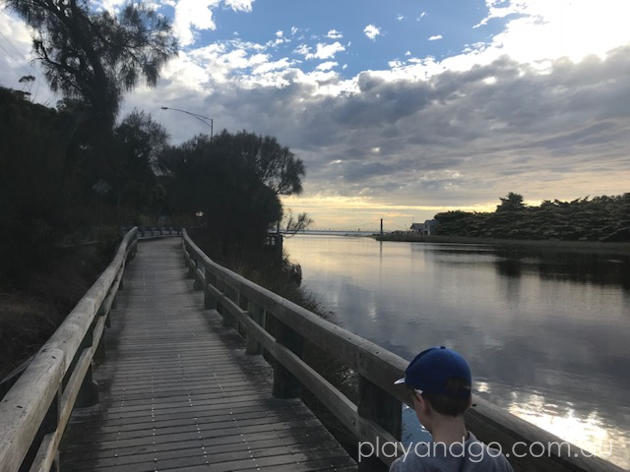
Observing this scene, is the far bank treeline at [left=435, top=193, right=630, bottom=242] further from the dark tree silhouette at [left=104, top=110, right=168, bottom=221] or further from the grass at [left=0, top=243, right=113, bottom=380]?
the grass at [left=0, top=243, right=113, bottom=380]

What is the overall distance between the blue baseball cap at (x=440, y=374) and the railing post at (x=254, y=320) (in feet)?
16.0

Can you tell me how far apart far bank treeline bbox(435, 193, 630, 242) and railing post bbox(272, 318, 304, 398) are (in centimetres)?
9713

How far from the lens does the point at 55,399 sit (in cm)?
301

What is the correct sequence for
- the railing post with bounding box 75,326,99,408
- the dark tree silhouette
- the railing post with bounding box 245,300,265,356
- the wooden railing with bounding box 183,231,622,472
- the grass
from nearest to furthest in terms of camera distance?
the wooden railing with bounding box 183,231,622,472 < the railing post with bounding box 75,326,99,408 < the railing post with bounding box 245,300,265,356 < the grass < the dark tree silhouette

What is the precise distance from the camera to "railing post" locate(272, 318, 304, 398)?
507cm

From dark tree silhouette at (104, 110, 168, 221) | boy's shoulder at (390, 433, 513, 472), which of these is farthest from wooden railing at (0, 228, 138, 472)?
dark tree silhouette at (104, 110, 168, 221)

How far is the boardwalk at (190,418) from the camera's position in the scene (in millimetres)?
3768

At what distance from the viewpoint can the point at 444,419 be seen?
170 cm

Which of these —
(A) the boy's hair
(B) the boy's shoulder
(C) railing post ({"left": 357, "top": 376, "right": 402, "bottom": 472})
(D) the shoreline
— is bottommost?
(D) the shoreline

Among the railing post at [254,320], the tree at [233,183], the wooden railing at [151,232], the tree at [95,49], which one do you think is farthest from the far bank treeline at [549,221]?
the railing post at [254,320]

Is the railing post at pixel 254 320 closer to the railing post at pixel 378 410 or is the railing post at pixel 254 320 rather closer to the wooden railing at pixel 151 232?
the railing post at pixel 378 410

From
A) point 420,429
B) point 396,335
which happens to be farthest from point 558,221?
point 420,429

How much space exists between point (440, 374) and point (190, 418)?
357cm

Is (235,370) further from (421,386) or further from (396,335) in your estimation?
(396,335)
